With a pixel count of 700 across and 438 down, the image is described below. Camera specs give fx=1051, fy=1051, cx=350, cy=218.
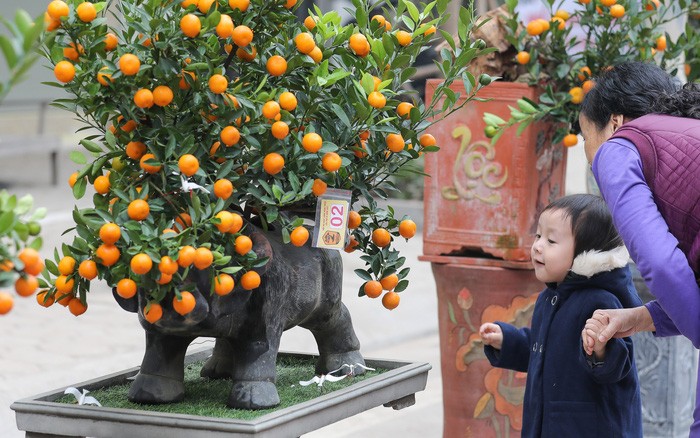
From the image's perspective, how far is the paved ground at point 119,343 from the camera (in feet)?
14.1

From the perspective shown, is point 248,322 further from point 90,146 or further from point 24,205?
point 24,205

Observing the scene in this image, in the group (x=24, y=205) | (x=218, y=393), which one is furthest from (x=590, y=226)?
(x=24, y=205)

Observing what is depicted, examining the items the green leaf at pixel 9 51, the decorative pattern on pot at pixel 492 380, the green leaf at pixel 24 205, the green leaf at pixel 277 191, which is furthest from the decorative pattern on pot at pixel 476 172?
the green leaf at pixel 9 51

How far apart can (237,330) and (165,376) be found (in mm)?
175

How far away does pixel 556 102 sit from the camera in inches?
121

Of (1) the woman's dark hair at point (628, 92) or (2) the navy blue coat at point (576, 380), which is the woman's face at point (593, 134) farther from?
(2) the navy blue coat at point (576, 380)

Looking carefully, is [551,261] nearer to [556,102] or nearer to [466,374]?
[556,102]

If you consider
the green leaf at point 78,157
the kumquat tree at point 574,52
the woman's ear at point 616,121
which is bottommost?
the green leaf at point 78,157

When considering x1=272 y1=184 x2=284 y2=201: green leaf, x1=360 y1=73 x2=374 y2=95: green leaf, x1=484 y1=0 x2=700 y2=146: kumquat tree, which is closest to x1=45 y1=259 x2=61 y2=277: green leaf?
x1=272 y1=184 x2=284 y2=201: green leaf

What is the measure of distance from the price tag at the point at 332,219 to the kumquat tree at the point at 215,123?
0.03m

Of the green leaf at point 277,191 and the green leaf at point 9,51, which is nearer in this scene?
the green leaf at point 9,51

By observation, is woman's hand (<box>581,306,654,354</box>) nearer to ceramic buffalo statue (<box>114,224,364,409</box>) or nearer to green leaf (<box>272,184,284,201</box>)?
ceramic buffalo statue (<box>114,224,364,409</box>)

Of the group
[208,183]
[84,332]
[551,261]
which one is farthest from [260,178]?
[84,332]

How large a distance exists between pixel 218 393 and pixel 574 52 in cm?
162
